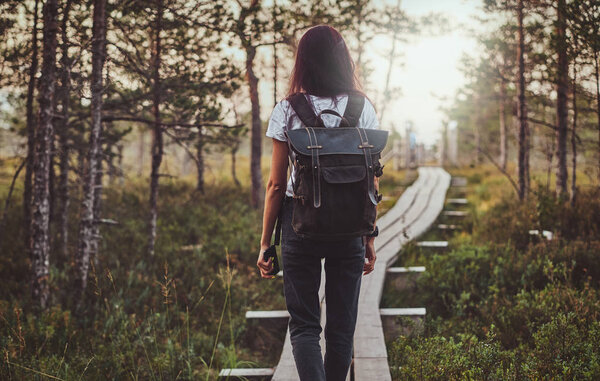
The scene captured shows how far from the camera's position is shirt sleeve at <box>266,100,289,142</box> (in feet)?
8.27

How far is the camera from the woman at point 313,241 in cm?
254

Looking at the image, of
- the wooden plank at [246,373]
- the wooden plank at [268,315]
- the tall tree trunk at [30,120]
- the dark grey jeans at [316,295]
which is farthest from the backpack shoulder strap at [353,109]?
the tall tree trunk at [30,120]

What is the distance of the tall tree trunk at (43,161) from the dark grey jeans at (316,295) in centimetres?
439

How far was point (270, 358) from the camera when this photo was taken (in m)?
5.15

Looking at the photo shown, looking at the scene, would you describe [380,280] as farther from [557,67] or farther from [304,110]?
[557,67]

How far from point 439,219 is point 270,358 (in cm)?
681

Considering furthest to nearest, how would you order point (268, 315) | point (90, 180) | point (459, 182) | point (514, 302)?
1. point (459, 182)
2. point (90, 180)
3. point (514, 302)
4. point (268, 315)

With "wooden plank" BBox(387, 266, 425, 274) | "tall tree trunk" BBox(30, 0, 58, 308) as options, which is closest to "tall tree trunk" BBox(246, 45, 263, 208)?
"wooden plank" BBox(387, 266, 425, 274)

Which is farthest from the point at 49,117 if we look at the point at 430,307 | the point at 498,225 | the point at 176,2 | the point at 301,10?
the point at 498,225

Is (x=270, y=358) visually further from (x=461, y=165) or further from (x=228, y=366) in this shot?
(x=461, y=165)

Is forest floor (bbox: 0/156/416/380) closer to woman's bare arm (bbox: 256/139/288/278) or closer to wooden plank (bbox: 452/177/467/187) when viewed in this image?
woman's bare arm (bbox: 256/139/288/278)

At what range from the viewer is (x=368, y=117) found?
2705 millimetres

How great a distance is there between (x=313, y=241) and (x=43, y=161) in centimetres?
463

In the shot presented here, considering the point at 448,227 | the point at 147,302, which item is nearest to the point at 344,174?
the point at 147,302
